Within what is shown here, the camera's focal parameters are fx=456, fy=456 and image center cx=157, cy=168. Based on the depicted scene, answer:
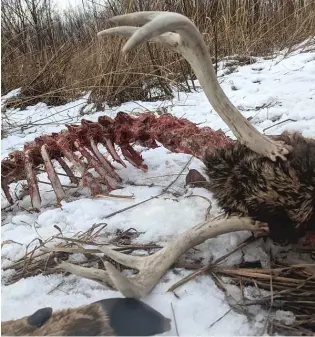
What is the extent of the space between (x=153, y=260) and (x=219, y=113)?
485 millimetres

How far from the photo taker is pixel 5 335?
3.78 ft

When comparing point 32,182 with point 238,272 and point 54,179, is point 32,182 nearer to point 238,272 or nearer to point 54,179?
point 54,179

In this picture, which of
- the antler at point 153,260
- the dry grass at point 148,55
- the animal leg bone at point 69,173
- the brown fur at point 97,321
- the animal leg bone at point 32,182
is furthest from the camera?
the dry grass at point 148,55

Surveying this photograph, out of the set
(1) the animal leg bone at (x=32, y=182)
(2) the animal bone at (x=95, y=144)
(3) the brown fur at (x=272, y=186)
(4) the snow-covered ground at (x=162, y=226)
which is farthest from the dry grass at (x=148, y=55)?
(3) the brown fur at (x=272, y=186)

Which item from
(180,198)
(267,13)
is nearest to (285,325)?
(180,198)

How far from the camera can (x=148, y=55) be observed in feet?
16.6

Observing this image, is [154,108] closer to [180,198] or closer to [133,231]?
[180,198]

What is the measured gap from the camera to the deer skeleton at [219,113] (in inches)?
49.3

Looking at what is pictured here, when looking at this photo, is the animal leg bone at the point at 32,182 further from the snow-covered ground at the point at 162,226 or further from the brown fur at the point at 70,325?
the brown fur at the point at 70,325

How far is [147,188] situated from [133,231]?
45 cm

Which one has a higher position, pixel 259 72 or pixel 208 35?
pixel 208 35

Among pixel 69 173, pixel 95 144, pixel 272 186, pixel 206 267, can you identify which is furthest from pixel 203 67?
pixel 69 173

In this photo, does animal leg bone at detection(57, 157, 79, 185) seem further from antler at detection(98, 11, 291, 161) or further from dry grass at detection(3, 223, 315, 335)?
antler at detection(98, 11, 291, 161)

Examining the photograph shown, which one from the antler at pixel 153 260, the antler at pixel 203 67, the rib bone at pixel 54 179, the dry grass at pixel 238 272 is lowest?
the dry grass at pixel 238 272
